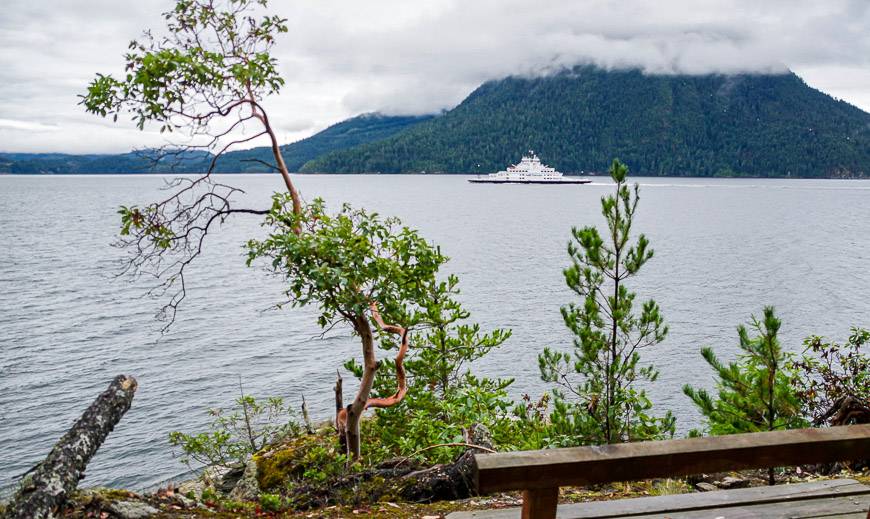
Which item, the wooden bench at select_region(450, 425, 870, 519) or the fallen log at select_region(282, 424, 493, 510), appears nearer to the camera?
the wooden bench at select_region(450, 425, 870, 519)

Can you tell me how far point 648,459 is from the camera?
2.28 meters

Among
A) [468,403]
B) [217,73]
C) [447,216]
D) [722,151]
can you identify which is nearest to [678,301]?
[468,403]

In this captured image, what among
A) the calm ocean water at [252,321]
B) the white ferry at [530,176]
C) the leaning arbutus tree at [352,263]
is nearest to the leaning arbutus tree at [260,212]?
the leaning arbutus tree at [352,263]

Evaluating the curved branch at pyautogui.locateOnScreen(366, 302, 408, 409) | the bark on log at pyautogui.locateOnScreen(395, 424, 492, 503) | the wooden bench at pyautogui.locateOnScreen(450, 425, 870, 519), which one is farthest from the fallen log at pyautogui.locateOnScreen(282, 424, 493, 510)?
the wooden bench at pyautogui.locateOnScreen(450, 425, 870, 519)

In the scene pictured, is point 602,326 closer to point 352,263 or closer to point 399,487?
point 399,487

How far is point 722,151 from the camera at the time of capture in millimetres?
199125

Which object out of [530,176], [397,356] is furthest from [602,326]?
[530,176]

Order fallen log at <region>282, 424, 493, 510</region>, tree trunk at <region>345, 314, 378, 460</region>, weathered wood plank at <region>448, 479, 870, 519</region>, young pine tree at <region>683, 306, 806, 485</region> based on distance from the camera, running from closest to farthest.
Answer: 1. weathered wood plank at <region>448, 479, 870, 519</region>
2. fallen log at <region>282, 424, 493, 510</region>
3. tree trunk at <region>345, 314, 378, 460</region>
4. young pine tree at <region>683, 306, 806, 485</region>

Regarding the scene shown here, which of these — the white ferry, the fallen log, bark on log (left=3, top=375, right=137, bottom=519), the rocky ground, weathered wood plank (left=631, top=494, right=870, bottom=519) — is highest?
the white ferry

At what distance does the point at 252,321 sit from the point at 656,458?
27717mm

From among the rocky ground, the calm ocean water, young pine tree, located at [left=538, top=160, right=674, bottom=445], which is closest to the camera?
the rocky ground

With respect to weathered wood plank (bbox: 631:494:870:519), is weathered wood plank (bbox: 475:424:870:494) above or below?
above

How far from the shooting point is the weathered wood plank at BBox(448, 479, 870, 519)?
3146 millimetres

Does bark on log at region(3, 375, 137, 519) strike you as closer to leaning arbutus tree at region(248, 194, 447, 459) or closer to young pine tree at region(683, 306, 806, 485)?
leaning arbutus tree at region(248, 194, 447, 459)
